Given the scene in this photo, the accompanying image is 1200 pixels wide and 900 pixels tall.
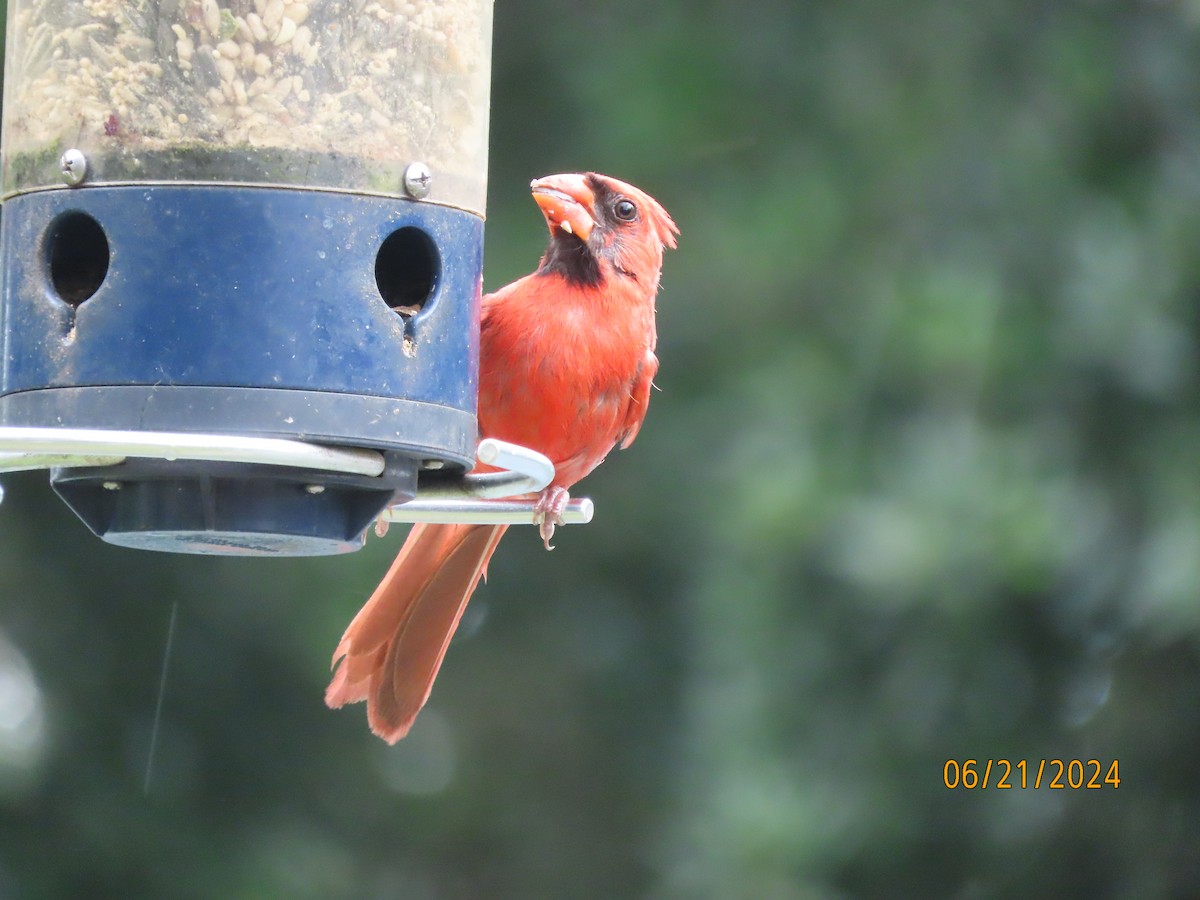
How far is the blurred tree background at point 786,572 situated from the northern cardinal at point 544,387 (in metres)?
1.91

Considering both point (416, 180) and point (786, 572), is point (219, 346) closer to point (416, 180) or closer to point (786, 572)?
point (416, 180)

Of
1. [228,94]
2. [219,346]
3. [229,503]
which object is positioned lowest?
[229,503]

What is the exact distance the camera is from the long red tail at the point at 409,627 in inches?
172

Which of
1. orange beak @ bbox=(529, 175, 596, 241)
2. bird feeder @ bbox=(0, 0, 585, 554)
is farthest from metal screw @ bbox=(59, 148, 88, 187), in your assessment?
orange beak @ bbox=(529, 175, 596, 241)

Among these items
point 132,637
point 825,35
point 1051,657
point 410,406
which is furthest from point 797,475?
point 410,406

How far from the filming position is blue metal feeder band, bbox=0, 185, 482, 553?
10.5 ft

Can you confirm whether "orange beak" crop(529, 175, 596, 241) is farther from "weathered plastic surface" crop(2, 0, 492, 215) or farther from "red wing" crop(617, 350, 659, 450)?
"weathered plastic surface" crop(2, 0, 492, 215)

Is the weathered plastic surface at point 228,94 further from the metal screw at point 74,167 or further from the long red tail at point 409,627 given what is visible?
the long red tail at point 409,627

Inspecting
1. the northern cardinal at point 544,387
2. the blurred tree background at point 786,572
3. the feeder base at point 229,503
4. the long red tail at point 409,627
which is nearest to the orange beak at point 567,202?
the northern cardinal at point 544,387

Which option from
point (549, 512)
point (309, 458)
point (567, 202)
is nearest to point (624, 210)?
point (567, 202)

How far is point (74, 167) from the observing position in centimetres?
329

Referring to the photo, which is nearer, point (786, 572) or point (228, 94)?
point (228, 94)

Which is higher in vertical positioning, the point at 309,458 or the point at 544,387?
the point at 544,387

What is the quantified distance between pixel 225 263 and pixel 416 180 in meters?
0.39
